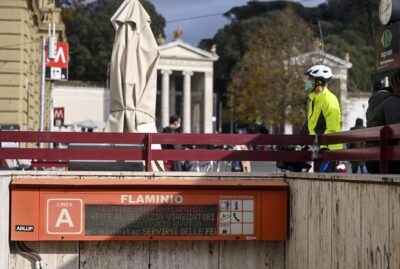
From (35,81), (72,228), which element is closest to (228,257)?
(72,228)

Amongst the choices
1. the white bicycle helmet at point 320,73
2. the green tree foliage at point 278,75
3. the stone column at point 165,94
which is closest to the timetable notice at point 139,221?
the white bicycle helmet at point 320,73

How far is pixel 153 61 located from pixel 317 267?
5.63m

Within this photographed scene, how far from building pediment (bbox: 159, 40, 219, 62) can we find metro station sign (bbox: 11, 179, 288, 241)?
106 m

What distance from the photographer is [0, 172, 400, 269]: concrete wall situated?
6.83 m

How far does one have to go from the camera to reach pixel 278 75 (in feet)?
222

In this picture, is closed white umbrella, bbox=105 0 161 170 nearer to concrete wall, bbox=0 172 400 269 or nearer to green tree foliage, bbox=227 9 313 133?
concrete wall, bbox=0 172 400 269

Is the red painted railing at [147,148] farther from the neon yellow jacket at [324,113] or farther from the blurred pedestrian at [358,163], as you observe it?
the blurred pedestrian at [358,163]

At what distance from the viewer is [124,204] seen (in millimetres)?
10359

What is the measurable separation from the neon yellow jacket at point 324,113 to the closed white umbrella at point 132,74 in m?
3.01

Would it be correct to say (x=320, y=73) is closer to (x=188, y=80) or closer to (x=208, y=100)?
(x=188, y=80)

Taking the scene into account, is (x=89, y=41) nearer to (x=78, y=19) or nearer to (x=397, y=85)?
(x=78, y=19)

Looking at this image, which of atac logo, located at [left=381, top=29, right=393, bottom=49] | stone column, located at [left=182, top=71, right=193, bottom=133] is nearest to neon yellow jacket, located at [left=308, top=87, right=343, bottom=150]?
atac logo, located at [left=381, top=29, right=393, bottom=49]

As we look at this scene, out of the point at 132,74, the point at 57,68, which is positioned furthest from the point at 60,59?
the point at 132,74

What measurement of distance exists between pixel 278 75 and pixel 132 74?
182 ft
